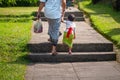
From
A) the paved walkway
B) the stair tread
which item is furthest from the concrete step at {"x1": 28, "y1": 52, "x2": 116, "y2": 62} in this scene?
the stair tread

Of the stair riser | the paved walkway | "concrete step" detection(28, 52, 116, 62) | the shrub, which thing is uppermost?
the shrub

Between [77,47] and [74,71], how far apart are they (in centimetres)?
152

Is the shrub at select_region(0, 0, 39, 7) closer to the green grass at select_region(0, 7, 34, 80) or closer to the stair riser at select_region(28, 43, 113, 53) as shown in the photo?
the green grass at select_region(0, 7, 34, 80)

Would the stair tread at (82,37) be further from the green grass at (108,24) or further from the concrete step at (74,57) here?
the concrete step at (74,57)

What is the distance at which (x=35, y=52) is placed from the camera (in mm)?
9344

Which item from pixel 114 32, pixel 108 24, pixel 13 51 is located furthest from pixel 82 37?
pixel 108 24

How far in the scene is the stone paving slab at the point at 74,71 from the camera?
24.6 ft

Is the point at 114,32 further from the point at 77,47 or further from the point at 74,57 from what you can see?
the point at 74,57

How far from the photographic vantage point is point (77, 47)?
9.45 metres

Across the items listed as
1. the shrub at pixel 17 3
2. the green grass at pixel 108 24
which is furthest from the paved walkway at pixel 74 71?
the shrub at pixel 17 3

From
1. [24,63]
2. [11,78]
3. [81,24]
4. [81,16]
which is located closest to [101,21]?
[81,24]

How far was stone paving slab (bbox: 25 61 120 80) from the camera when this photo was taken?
7.51 meters

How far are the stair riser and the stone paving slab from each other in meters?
0.64

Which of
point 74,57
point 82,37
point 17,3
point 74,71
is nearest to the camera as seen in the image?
point 74,71
